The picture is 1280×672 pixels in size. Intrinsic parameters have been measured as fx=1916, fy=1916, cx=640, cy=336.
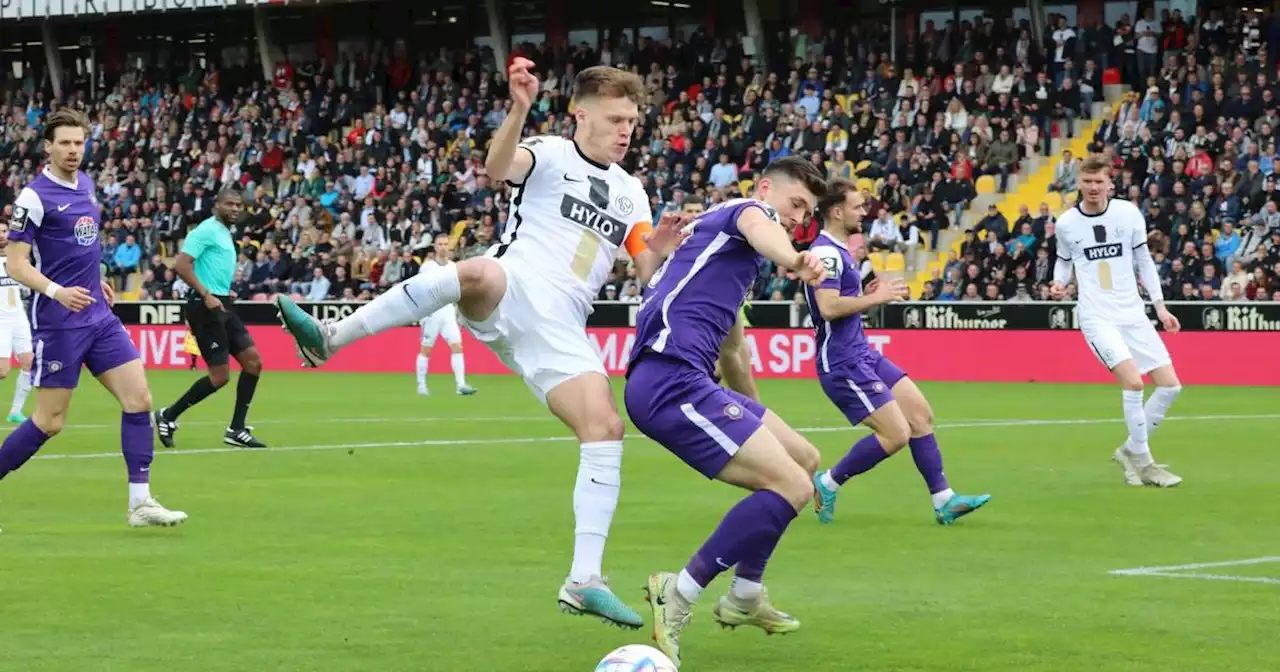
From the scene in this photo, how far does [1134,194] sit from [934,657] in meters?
25.3

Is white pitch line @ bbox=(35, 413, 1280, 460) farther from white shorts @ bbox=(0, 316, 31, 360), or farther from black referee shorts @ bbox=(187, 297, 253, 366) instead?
white shorts @ bbox=(0, 316, 31, 360)

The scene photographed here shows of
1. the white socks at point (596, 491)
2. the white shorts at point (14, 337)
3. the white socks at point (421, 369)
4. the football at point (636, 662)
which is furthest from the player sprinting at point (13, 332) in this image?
the football at point (636, 662)

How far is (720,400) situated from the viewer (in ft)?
24.6

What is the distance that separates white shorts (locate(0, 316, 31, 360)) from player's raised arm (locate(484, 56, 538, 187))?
14.8 meters

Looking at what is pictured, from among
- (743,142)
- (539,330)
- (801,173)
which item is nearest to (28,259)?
(539,330)

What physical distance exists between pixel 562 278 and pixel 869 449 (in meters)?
4.43

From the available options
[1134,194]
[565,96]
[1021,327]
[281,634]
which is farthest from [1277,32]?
[281,634]

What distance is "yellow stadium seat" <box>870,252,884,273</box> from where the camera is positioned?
35.0m

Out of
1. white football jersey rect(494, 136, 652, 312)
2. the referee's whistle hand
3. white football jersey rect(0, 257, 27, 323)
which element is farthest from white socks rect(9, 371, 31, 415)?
white football jersey rect(494, 136, 652, 312)

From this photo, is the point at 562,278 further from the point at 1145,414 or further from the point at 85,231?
the point at 1145,414

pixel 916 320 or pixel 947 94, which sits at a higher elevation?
pixel 947 94

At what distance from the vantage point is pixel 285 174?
1865 inches

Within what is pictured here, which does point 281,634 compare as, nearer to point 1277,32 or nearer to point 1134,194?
point 1134,194

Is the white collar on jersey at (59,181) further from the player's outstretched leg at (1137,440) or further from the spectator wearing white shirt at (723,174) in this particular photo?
the spectator wearing white shirt at (723,174)
